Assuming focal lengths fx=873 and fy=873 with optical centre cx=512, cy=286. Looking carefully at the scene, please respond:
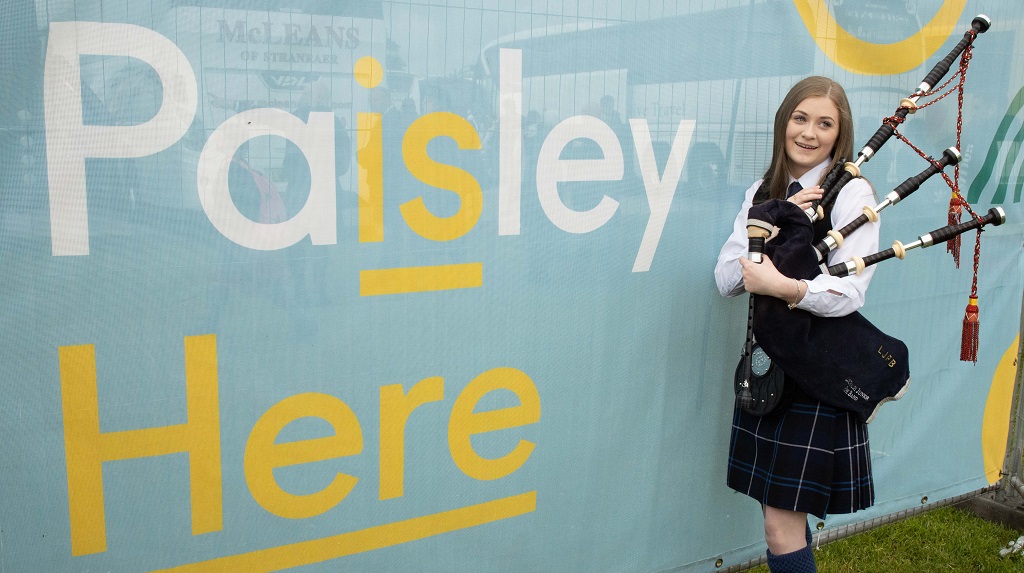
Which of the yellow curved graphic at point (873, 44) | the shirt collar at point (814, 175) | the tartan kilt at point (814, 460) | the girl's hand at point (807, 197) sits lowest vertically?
the tartan kilt at point (814, 460)

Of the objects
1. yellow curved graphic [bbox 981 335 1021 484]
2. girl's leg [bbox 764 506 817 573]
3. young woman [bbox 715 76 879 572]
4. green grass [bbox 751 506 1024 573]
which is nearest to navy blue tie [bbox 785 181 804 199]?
young woman [bbox 715 76 879 572]

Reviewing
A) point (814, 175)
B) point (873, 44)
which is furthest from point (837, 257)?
point (873, 44)

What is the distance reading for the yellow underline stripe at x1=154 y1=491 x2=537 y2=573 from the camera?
197 centimetres

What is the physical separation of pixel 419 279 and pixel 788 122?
1082mm

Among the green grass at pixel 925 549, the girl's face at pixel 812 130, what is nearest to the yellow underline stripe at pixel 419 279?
the girl's face at pixel 812 130

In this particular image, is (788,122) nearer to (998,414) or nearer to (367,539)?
(367,539)

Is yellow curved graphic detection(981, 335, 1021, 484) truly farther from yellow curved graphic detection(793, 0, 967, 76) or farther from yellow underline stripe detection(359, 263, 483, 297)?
yellow underline stripe detection(359, 263, 483, 297)

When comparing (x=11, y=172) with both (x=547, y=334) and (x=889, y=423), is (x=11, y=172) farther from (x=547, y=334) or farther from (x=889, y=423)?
(x=889, y=423)

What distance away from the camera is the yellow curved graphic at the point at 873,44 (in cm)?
264

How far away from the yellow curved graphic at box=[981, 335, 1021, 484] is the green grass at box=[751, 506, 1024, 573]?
27 cm

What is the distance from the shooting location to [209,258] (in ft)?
6.05

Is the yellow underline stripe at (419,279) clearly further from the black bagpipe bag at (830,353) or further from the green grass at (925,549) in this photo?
the green grass at (925,549)

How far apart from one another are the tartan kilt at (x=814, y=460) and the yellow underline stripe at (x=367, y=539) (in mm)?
639

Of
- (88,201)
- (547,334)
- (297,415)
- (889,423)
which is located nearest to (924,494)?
(889,423)
